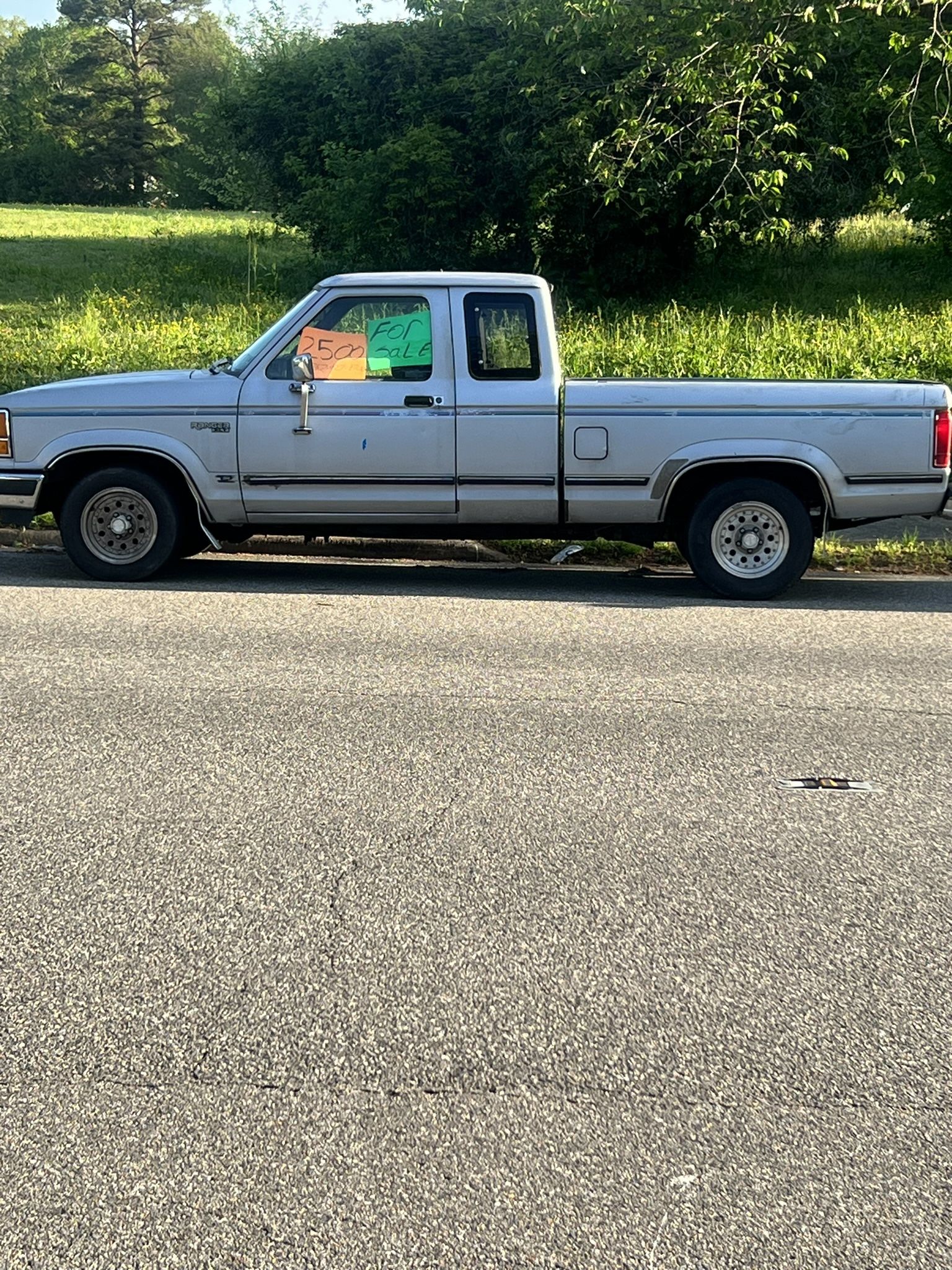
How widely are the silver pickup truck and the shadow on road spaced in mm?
307

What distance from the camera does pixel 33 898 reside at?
13.6ft

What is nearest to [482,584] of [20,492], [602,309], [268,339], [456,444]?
[456,444]

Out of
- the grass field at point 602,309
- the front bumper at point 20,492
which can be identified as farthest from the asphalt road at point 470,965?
the grass field at point 602,309

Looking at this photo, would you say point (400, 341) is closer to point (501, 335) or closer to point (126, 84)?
point (501, 335)

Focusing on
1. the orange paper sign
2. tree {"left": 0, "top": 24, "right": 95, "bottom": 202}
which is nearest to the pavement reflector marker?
the orange paper sign

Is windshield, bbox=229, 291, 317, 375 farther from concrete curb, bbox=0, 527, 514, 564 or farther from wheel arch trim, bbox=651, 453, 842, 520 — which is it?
wheel arch trim, bbox=651, 453, 842, 520

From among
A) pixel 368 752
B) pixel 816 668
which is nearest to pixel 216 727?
pixel 368 752

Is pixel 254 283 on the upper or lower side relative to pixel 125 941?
upper

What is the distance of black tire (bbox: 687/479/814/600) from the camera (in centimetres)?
912

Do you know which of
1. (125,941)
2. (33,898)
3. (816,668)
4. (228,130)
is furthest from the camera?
(228,130)

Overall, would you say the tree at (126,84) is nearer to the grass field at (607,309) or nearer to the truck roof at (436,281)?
the grass field at (607,309)

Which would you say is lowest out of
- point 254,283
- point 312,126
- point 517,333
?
point 517,333

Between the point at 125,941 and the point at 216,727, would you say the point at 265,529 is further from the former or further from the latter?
the point at 125,941

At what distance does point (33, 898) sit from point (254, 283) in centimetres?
2367
